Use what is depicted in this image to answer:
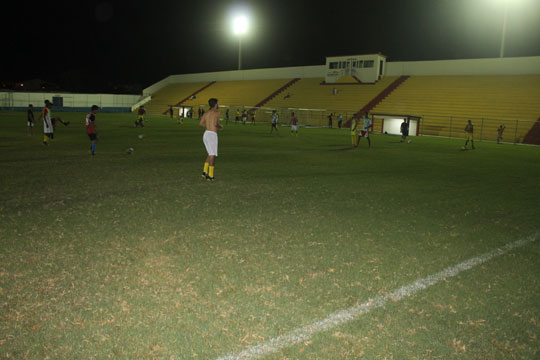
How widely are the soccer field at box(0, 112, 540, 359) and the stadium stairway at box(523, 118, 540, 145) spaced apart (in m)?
22.7

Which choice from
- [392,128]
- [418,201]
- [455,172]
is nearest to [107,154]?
[418,201]

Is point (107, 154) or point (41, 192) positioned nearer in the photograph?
point (41, 192)

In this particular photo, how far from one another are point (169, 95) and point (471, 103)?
46904mm

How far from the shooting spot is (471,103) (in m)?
35.0

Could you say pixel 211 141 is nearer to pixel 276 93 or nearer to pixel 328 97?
pixel 328 97

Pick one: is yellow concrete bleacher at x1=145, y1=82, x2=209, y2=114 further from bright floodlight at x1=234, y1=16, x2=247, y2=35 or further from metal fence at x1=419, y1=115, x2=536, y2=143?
metal fence at x1=419, y1=115, x2=536, y2=143

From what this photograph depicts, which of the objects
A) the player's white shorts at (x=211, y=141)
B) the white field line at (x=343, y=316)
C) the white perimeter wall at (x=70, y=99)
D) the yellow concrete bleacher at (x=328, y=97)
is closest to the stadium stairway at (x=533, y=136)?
the yellow concrete bleacher at (x=328, y=97)

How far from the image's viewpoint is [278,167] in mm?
12766

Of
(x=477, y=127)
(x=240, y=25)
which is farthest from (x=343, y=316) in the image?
(x=240, y=25)

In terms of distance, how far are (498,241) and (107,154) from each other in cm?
1291

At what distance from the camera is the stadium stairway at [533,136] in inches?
1115

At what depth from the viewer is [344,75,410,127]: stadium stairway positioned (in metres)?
40.3

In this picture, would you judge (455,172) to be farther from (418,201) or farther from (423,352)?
(423,352)

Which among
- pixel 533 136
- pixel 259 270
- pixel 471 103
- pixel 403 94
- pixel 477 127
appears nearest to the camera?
pixel 259 270
